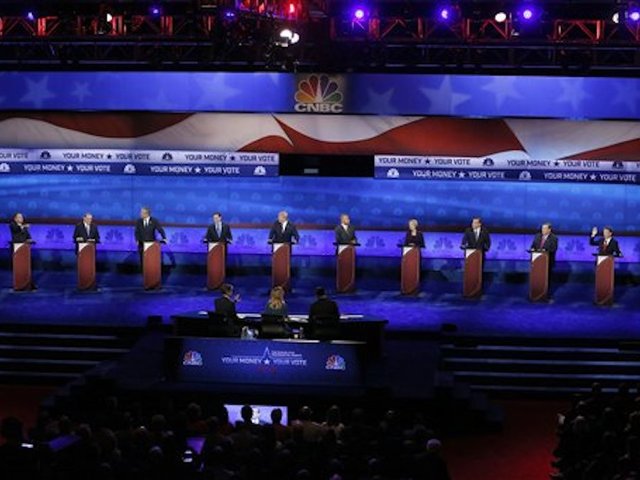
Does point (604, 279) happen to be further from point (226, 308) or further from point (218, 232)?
point (226, 308)

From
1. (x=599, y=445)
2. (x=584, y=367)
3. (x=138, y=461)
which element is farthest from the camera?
(x=584, y=367)

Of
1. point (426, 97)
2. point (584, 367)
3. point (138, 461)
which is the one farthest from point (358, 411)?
point (426, 97)

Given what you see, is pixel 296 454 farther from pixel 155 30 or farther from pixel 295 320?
pixel 155 30

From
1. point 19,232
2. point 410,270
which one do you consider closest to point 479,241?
point 410,270

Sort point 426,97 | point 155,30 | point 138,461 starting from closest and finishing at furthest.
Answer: point 138,461 → point 155,30 → point 426,97

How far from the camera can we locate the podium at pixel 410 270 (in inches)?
837

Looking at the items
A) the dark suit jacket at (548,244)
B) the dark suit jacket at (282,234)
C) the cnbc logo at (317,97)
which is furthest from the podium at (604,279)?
the cnbc logo at (317,97)

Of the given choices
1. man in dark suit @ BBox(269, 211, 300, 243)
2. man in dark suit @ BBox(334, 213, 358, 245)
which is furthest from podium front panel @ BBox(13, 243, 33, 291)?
man in dark suit @ BBox(334, 213, 358, 245)

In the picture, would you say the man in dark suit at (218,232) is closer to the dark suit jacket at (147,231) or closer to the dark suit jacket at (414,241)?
the dark suit jacket at (147,231)

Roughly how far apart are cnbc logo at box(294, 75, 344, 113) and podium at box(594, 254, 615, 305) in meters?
5.21

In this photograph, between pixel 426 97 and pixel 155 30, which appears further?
pixel 426 97

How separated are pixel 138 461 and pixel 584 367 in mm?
9030

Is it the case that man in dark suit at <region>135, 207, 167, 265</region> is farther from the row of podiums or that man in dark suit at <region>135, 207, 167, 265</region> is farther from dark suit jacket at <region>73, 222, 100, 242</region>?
dark suit jacket at <region>73, 222, 100, 242</region>

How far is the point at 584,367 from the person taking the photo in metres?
17.6
